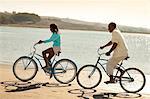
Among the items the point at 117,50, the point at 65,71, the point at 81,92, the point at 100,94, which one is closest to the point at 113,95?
the point at 100,94

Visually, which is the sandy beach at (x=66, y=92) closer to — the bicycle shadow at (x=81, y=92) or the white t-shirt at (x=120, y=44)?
the bicycle shadow at (x=81, y=92)

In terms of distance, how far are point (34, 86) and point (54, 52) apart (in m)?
0.98

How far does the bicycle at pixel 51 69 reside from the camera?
35.9 feet

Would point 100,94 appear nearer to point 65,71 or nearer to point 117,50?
point 117,50

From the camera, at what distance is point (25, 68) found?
36.9 ft

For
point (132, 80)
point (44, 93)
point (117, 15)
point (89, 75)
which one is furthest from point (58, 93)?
point (117, 15)

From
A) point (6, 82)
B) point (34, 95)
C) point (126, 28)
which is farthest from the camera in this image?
point (126, 28)

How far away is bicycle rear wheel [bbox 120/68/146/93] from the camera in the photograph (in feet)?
33.1

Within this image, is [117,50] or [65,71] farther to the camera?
[65,71]

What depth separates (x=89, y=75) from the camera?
410 inches

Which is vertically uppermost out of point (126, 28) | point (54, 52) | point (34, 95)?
point (126, 28)

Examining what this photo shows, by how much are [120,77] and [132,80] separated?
28 cm

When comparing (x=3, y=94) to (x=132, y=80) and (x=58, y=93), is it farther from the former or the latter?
(x=132, y=80)

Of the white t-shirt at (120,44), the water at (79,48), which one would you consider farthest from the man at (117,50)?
the water at (79,48)
